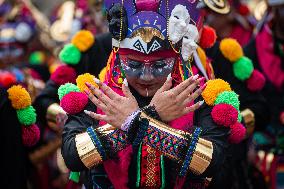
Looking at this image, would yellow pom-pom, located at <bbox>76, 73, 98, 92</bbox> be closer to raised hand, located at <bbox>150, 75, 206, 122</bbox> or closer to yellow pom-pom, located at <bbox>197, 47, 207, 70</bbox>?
raised hand, located at <bbox>150, 75, 206, 122</bbox>

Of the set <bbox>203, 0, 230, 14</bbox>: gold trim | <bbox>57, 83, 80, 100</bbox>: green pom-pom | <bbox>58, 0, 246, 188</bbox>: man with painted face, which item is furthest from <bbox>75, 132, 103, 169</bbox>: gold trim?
<bbox>203, 0, 230, 14</bbox>: gold trim

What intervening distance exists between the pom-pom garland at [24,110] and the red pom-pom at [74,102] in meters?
0.43

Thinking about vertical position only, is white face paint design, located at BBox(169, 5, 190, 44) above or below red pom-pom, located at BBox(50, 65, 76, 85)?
above

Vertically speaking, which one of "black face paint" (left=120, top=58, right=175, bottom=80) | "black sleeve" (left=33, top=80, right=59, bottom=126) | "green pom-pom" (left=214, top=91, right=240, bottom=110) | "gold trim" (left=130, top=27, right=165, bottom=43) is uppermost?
"gold trim" (left=130, top=27, right=165, bottom=43)

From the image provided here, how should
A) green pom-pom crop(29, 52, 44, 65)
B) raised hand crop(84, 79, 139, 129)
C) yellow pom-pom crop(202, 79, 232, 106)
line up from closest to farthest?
raised hand crop(84, 79, 139, 129) < yellow pom-pom crop(202, 79, 232, 106) < green pom-pom crop(29, 52, 44, 65)

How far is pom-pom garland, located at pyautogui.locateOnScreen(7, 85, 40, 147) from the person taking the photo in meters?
4.59

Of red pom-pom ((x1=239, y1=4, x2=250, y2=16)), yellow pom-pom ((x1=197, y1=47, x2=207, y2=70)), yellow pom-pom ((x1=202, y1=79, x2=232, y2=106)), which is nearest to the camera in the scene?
yellow pom-pom ((x1=202, y1=79, x2=232, y2=106))

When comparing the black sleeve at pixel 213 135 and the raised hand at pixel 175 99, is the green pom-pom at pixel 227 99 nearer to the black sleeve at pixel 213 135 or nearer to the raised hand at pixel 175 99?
the black sleeve at pixel 213 135

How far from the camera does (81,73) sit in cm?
547

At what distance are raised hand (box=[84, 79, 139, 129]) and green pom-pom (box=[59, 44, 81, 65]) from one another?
1.49 m

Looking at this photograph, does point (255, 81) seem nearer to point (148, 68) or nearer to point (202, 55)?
point (202, 55)

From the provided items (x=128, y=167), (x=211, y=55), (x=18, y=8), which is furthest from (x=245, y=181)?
(x=18, y=8)

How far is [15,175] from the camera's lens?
464 cm

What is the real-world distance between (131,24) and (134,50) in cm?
14
